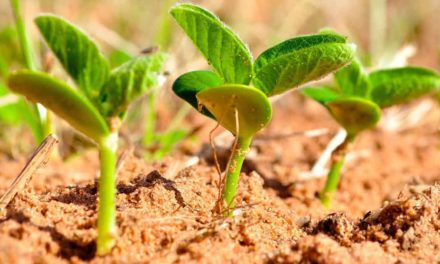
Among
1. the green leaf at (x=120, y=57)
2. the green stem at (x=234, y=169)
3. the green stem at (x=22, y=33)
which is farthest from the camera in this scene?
the green leaf at (x=120, y=57)

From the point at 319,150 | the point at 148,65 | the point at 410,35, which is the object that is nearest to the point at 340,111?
the point at 148,65

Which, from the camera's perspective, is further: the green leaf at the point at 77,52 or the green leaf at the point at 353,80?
the green leaf at the point at 353,80

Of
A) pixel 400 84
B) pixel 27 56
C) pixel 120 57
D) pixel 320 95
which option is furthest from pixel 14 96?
pixel 400 84

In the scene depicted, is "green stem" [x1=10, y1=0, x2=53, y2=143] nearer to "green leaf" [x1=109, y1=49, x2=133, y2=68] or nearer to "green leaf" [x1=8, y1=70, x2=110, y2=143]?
"green leaf" [x1=109, y1=49, x2=133, y2=68]

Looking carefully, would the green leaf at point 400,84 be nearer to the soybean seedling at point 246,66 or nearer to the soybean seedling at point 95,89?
the soybean seedling at point 246,66

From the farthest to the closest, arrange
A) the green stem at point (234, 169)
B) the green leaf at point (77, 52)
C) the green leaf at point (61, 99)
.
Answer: the green stem at point (234, 169)
the green leaf at point (77, 52)
the green leaf at point (61, 99)

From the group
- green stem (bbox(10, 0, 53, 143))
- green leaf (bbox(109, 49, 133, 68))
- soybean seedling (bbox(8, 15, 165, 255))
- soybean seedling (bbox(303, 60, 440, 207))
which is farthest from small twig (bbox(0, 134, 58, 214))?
green leaf (bbox(109, 49, 133, 68))

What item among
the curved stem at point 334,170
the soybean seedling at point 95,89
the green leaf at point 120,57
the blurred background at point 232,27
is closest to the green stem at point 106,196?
the soybean seedling at point 95,89
